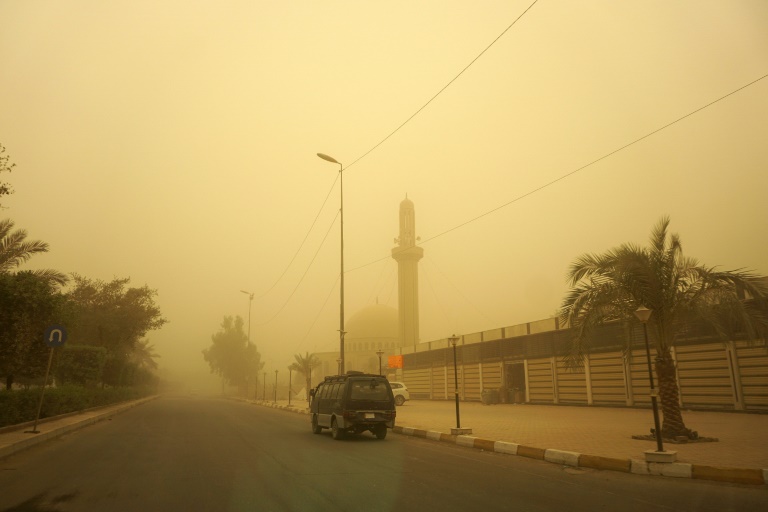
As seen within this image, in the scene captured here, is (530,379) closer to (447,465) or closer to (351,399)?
(351,399)

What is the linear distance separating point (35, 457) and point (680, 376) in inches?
917

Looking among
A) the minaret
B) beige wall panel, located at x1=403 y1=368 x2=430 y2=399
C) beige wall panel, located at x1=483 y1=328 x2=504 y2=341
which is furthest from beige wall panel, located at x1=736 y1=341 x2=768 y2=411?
the minaret

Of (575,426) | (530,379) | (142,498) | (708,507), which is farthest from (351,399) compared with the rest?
(530,379)

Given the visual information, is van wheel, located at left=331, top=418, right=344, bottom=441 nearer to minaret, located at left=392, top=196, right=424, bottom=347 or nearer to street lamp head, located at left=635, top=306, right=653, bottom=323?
street lamp head, located at left=635, top=306, right=653, bottom=323

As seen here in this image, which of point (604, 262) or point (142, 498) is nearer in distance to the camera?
point (142, 498)

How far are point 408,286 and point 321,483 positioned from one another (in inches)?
2354

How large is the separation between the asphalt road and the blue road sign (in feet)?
10.3

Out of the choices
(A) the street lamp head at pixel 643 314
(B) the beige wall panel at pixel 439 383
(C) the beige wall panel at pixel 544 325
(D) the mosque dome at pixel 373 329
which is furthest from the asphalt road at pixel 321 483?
(D) the mosque dome at pixel 373 329

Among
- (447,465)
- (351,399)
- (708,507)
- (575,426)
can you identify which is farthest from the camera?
(575,426)

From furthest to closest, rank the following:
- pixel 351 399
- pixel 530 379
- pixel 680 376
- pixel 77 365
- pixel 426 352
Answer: pixel 426 352, pixel 530 379, pixel 77 365, pixel 680 376, pixel 351 399

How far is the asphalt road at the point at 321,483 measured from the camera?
6996 mm

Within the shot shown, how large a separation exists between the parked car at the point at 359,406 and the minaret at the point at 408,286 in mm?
51145

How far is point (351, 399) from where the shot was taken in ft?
51.9

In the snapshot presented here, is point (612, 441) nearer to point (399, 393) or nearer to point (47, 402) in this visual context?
point (47, 402)
